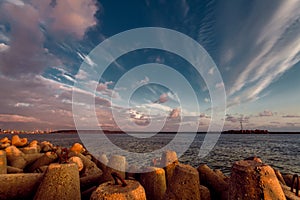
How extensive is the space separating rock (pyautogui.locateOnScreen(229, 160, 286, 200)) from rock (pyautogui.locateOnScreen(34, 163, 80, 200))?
2354mm

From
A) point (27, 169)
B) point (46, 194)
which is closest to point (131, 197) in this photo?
point (46, 194)

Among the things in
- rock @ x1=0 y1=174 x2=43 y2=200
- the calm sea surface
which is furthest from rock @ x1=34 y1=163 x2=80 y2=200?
the calm sea surface

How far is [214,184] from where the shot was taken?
462 cm

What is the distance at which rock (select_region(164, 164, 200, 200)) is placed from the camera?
125 inches

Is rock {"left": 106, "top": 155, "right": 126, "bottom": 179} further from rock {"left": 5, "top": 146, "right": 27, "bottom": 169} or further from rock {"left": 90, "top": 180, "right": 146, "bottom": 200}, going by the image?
rock {"left": 5, "top": 146, "right": 27, "bottom": 169}

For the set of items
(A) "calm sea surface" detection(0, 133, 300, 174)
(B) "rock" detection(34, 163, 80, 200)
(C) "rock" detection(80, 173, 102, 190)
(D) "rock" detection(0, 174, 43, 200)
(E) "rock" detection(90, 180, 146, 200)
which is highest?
(E) "rock" detection(90, 180, 146, 200)

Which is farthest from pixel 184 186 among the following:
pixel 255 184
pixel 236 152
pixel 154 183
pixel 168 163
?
pixel 236 152

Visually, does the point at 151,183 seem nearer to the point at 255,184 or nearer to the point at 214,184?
the point at 214,184

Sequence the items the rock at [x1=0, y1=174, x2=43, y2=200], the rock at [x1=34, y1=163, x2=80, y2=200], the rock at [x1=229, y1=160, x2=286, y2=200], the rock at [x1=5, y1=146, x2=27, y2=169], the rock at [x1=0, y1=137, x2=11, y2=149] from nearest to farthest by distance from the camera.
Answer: the rock at [x1=229, y1=160, x2=286, y2=200] < the rock at [x1=34, y1=163, x2=80, y2=200] < the rock at [x1=0, y1=174, x2=43, y2=200] < the rock at [x1=5, y1=146, x2=27, y2=169] < the rock at [x1=0, y1=137, x2=11, y2=149]

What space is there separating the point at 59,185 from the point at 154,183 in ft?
6.56

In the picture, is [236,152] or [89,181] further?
[236,152]

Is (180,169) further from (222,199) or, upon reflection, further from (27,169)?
(27,169)

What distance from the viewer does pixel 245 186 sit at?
2.03m

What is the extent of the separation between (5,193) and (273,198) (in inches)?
180
